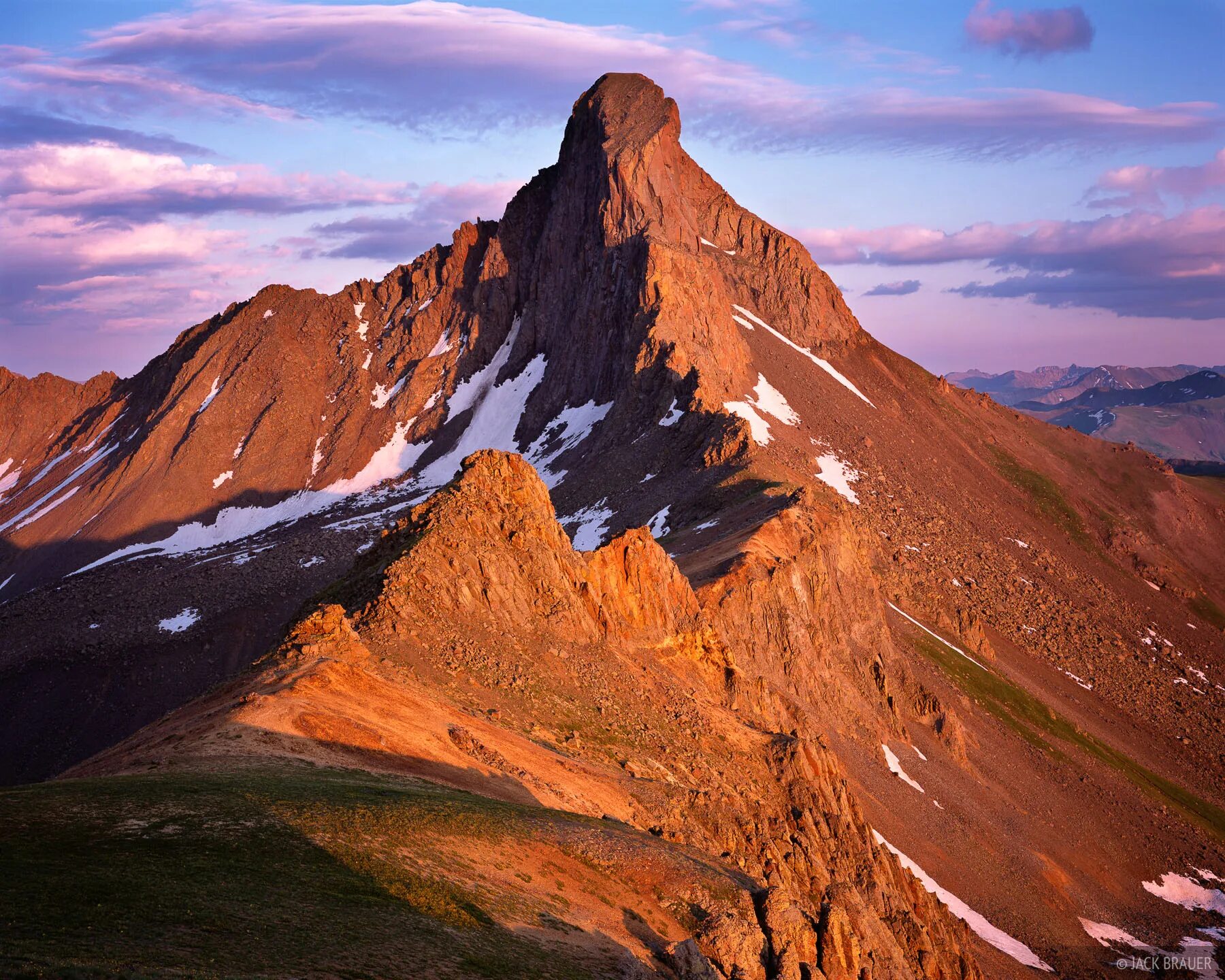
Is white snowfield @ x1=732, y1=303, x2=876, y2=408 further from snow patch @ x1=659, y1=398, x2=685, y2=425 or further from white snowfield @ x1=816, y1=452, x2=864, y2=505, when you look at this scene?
snow patch @ x1=659, y1=398, x2=685, y2=425

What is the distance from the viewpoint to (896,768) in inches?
2990

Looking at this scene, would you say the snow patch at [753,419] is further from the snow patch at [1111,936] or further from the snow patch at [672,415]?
the snow patch at [1111,936]

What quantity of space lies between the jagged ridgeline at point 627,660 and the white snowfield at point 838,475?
118 cm

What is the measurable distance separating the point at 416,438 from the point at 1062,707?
120139mm

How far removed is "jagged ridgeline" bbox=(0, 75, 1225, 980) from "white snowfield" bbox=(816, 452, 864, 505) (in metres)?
1.18

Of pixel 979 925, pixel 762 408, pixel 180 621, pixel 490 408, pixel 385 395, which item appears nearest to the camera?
pixel 979 925

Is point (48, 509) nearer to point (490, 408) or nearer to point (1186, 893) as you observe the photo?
point (490, 408)

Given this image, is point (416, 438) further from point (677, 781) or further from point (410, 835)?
point (410, 835)

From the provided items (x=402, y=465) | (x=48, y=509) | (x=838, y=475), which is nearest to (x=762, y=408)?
(x=838, y=475)

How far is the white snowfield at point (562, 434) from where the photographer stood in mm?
149625

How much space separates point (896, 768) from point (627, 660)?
35.7 m

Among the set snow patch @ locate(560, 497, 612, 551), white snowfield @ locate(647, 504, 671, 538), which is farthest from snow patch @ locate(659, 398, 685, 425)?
white snowfield @ locate(647, 504, 671, 538)

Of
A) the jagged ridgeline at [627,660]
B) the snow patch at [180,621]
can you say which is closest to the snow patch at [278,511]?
the jagged ridgeline at [627,660]

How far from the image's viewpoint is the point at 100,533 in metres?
170
